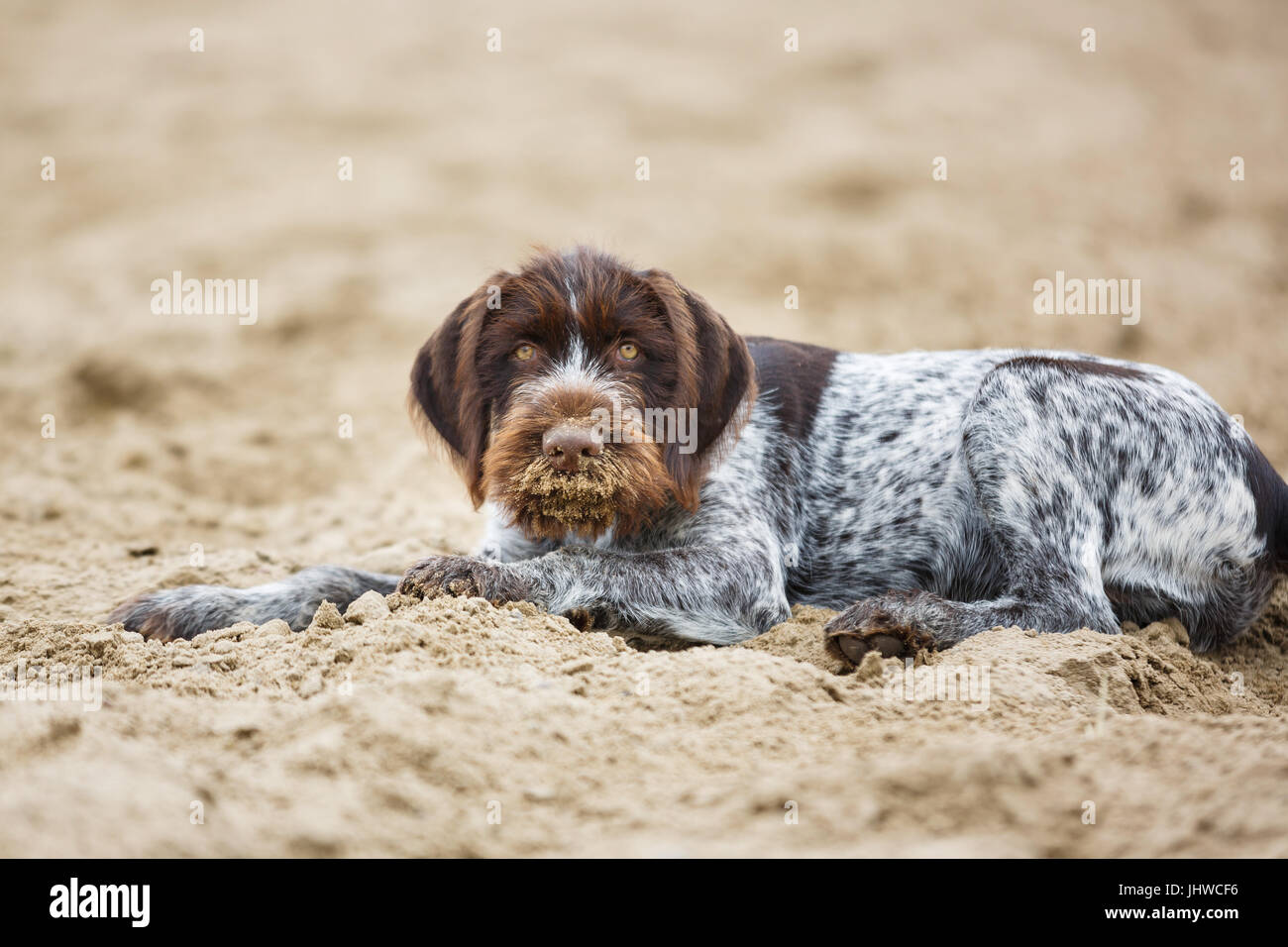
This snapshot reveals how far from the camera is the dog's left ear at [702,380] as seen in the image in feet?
15.2

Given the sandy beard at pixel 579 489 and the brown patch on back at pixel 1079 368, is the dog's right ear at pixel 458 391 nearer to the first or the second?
the sandy beard at pixel 579 489

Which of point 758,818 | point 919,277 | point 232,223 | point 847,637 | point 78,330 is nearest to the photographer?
point 758,818

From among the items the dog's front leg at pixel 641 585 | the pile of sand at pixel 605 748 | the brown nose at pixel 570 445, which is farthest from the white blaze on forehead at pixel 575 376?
the pile of sand at pixel 605 748

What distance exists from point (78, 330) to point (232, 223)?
2991 millimetres

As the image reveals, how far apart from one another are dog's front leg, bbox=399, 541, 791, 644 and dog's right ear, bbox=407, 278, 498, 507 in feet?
1.47

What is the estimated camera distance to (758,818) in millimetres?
2789

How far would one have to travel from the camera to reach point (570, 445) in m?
4.11

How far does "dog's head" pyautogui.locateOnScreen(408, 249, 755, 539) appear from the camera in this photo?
13.8 feet

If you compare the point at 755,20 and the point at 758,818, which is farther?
the point at 755,20

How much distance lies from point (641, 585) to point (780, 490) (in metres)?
1.05

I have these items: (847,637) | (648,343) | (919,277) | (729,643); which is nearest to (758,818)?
(847,637)

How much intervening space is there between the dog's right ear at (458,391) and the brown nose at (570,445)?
0.60 metres

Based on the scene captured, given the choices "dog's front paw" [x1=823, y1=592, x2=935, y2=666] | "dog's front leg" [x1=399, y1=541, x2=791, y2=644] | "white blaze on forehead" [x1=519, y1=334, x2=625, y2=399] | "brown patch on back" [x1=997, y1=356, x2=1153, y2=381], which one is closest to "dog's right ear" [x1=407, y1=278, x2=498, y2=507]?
"white blaze on forehead" [x1=519, y1=334, x2=625, y2=399]
